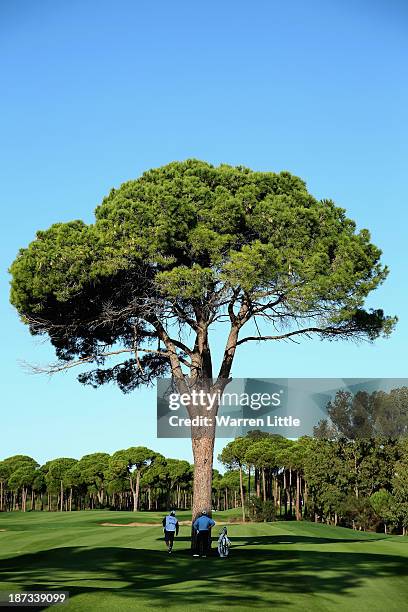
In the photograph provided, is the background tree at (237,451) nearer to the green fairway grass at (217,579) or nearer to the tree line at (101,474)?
the tree line at (101,474)

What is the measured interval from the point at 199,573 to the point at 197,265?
10950 mm

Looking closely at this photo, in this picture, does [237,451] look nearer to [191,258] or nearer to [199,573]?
[191,258]

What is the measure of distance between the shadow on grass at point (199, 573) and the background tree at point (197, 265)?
5105 millimetres

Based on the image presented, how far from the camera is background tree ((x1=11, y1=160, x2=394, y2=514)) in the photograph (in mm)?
26875

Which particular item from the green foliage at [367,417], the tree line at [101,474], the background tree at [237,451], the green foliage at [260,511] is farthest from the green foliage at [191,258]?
the tree line at [101,474]

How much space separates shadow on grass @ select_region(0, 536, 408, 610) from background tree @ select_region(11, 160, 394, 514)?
511 centimetres

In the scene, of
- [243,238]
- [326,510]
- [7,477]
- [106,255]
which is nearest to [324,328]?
[243,238]

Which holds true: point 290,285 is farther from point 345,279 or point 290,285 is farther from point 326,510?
point 326,510

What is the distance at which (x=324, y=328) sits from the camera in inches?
1166

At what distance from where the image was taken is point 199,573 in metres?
19.4

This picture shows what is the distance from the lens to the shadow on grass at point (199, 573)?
15125mm

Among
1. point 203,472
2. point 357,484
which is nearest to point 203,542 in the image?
point 203,472

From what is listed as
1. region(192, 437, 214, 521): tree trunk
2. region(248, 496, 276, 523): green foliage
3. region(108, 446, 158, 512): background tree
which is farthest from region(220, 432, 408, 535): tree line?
region(192, 437, 214, 521): tree trunk

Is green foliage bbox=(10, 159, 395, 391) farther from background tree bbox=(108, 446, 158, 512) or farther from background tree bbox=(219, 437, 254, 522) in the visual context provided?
background tree bbox=(108, 446, 158, 512)
